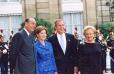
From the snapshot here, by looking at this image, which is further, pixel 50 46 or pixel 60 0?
pixel 60 0

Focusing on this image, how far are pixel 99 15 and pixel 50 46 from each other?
22.4 meters

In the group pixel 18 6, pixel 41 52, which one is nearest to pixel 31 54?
pixel 41 52

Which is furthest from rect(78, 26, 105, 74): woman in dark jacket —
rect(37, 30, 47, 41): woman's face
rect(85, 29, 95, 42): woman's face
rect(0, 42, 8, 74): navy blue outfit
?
rect(0, 42, 8, 74): navy blue outfit

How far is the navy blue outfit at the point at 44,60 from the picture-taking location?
11.4 meters

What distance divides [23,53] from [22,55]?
5 centimetres

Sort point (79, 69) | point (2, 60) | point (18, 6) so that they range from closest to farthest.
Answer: point (79, 69)
point (2, 60)
point (18, 6)

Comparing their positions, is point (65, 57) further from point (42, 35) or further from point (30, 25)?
point (30, 25)

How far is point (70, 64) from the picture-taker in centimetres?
Result: 1178

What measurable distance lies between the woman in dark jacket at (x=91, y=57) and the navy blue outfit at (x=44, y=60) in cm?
66

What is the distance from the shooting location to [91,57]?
11031 mm

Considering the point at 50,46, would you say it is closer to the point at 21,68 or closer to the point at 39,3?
the point at 21,68

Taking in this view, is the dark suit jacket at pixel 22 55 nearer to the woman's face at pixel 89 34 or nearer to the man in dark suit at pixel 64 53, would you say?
the man in dark suit at pixel 64 53

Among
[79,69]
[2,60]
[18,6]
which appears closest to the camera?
[79,69]

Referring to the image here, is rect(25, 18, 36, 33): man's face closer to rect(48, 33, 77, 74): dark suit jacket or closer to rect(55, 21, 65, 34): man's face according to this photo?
rect(55, 21, 65, 34): man's face
